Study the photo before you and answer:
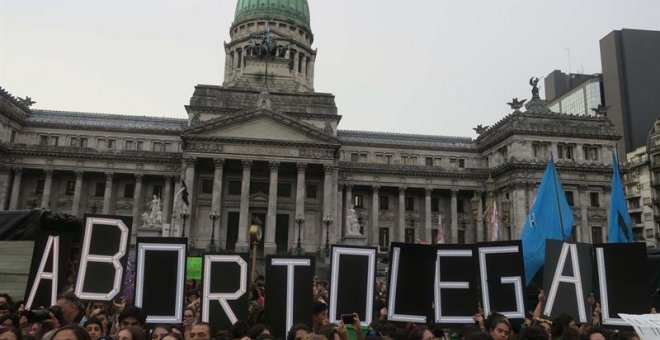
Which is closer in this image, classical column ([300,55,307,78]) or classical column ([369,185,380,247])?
classical column ([369,185,380,247])

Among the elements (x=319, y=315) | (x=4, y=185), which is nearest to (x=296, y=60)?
(x=4, y=185)

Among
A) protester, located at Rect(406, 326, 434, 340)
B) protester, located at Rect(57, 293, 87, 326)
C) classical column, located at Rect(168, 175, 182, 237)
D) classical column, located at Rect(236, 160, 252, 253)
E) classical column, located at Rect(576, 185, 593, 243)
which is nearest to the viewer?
protester, located at Rect(406, 326, 434, 340)

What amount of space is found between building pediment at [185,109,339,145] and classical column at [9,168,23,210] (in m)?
20.1

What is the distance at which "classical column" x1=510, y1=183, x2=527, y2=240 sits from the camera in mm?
54719

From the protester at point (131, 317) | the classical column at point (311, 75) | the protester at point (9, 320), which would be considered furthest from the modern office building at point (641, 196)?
the protester at point (9, 320)

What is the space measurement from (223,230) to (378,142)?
859 inches

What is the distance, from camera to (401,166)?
61000mm

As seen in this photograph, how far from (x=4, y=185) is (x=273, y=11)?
43.4 metres

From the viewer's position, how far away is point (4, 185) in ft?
180

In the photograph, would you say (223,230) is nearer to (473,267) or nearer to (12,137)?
(12,137)

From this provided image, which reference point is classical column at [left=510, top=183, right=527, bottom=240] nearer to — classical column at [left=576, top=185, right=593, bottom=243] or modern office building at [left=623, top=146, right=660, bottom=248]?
classical column at [left=576, top=185, right=593, bottom=243]

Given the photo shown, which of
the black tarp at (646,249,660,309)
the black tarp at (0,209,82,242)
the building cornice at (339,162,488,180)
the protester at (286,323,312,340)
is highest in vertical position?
the building cornice at (339,162,488,180)

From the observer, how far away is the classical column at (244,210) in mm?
50438

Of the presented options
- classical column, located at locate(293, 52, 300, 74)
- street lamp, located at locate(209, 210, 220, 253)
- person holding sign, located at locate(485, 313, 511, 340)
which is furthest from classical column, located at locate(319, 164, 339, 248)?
person holding sign, located at locate(485, 313, 511, 340)
